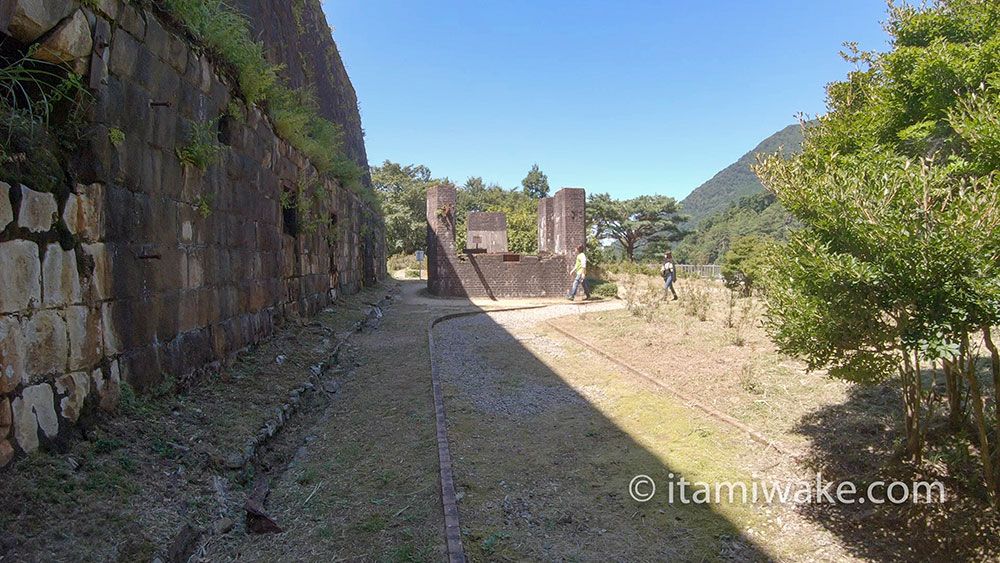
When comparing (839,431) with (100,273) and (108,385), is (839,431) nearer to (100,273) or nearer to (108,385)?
(108,385)

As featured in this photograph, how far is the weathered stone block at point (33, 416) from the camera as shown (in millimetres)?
2820

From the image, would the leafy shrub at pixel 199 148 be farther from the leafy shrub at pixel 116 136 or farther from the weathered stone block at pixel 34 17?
the weathered stone block at pixel 34 17

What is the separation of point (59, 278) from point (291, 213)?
19.2ft

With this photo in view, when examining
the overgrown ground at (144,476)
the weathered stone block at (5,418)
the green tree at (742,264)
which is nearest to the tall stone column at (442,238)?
the green tree at (742,264)

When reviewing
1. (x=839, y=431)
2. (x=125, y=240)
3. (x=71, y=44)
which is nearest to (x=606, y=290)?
(x=839, y=431)

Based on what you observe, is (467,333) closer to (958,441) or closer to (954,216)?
(958,441)

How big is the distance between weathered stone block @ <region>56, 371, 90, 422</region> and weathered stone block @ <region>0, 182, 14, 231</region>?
90 cm

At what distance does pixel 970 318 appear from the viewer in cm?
283

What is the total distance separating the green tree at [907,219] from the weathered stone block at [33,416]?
4353mm

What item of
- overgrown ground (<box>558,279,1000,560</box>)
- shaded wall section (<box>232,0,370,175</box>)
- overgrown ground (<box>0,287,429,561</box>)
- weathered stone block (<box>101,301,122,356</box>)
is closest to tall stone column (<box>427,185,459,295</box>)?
shaded wall section (<box>232,0,370,175</box>)

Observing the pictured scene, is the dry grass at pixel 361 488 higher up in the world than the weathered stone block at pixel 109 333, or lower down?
lower down

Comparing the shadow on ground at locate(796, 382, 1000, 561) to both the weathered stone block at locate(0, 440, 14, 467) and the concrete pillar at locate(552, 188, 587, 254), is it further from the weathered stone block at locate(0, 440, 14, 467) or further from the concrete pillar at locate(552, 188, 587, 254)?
the concrete pillar at locate(552, 188, 587, 254)

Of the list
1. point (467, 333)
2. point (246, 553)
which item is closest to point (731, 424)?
point (246, 553)

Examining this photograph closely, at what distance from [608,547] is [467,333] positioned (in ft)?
26.2
